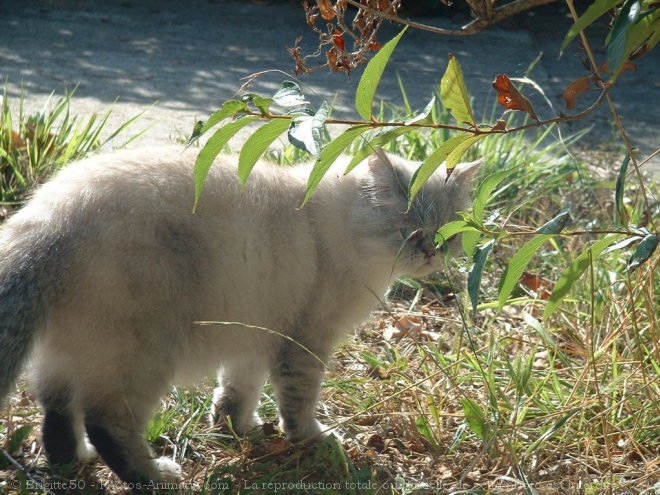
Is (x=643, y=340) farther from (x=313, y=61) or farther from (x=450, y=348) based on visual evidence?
(x=313, y=61)

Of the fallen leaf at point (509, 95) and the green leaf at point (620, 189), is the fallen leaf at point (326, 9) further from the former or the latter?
the green leaf at point (620, 189)

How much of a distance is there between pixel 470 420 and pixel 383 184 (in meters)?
0.91

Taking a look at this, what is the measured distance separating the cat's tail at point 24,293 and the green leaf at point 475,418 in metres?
1.41

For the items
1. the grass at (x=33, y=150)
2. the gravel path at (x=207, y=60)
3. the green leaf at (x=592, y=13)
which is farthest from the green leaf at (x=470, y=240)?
the gravel path at (x=207, y=60)

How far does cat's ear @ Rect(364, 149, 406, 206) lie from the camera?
3125 millimetres

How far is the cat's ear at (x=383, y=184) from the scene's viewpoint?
10.3ft

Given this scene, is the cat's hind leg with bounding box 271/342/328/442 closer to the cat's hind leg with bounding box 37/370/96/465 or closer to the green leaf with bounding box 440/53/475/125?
the cat's hind leg with bounding box 37/370/96/465

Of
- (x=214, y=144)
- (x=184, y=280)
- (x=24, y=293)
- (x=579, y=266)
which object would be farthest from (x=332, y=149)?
(x=24, y=293)

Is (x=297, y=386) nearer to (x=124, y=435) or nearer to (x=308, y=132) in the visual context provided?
(x=124, y=435)

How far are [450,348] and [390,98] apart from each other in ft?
10.9

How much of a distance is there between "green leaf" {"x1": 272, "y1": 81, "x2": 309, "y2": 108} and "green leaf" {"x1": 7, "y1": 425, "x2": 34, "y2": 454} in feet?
5.63

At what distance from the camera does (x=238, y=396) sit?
10.4ft

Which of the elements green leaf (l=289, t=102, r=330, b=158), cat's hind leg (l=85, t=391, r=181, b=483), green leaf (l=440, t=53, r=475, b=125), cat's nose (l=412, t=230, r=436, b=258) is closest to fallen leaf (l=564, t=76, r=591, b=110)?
green leaf (l=440, t=53, r=475, b=125)

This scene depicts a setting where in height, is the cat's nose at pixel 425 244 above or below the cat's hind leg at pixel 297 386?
above
